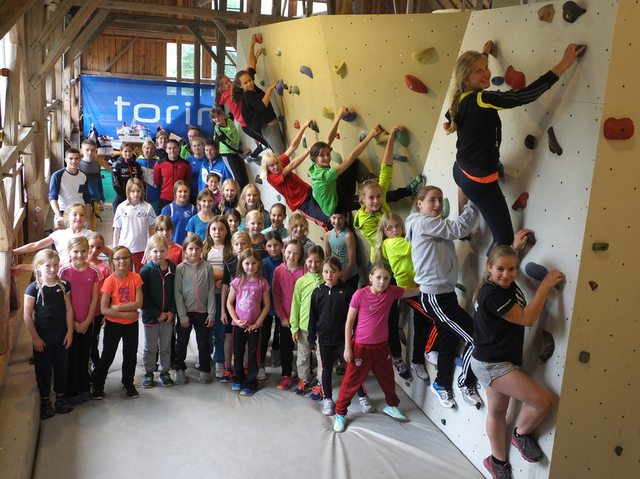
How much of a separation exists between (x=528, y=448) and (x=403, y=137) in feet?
7.13

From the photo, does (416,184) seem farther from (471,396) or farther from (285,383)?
(285,383)

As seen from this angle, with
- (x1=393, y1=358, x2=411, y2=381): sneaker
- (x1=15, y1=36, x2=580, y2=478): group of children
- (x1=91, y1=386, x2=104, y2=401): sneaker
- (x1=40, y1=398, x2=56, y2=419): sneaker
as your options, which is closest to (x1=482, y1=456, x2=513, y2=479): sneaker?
(x1=15, y1=36, x2=580, y2=478): group of children

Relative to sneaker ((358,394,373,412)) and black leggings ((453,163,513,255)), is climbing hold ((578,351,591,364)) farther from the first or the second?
sneaker ((358,394,373,412))

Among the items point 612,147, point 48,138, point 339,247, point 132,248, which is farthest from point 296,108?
point 48,138

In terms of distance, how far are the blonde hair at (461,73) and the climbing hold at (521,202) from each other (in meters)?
0.49

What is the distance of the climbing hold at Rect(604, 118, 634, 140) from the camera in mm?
2590

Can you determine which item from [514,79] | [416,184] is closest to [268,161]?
[416,184]

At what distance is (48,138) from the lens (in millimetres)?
8234

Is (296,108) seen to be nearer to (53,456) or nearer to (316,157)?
(316,157)

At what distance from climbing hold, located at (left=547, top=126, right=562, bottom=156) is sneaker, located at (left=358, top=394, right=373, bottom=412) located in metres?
2.10

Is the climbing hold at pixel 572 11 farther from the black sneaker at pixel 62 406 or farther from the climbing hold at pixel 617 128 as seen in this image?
the black sneaker at pixel 62 406

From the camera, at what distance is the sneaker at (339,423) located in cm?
379

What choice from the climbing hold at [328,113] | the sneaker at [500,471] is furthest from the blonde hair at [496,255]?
the climbing hold at [328,113]

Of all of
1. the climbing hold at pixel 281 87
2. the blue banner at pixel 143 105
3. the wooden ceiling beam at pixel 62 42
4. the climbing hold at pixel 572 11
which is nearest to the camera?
the climbing hold at pixel 572 11
